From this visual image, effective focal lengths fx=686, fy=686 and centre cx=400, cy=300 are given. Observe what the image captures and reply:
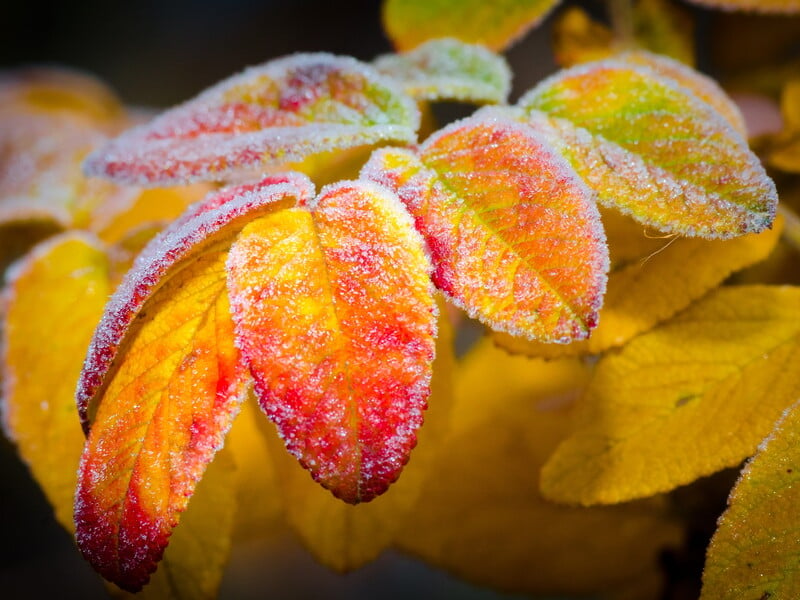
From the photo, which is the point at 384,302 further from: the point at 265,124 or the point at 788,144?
the point at 788,144

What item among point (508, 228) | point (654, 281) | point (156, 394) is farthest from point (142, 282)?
point (654, 281)

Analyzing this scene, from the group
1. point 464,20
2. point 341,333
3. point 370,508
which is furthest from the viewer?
point 464,20

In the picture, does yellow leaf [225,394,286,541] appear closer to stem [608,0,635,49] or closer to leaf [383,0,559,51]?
leaf [383,0,559,51]

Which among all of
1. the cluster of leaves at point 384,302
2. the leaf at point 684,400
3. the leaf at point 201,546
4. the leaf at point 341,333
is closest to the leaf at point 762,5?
the cluster of leaves at point 384,302

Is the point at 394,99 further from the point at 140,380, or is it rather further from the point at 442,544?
the point at 442,544

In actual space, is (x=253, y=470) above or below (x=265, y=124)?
below

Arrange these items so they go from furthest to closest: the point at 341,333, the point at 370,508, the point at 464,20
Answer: the point at 464,20, the point at 370,508, the point at 341,333

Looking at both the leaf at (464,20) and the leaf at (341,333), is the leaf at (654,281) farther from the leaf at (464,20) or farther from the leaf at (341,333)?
the leaf at (464,20)
